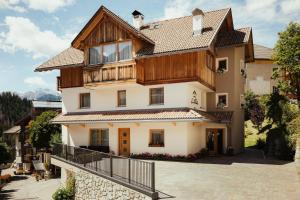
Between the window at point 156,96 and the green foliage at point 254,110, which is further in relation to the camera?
the green foliage at point 254,110

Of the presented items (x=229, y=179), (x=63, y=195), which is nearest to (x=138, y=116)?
(x=63, y=195)

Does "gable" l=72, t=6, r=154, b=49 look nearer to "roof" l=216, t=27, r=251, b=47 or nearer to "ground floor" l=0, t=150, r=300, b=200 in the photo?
"roof" l=216, t=27, r=251, b=47

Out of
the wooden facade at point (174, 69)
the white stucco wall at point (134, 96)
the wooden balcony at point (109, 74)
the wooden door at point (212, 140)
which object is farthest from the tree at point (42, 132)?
the wooden door at point (212, 140)

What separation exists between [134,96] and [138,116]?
236 centimetres

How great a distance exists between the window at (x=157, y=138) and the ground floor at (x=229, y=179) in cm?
230

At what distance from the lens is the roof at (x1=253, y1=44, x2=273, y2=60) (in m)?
42.0

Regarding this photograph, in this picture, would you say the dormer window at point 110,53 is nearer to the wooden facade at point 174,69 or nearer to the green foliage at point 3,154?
the wooden facade at point 174,69

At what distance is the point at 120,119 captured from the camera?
23.1 metres

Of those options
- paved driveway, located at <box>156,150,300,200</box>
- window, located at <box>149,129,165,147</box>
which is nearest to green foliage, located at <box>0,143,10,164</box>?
window, located at <box>149,129,165,147</box>

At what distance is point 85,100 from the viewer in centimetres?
2789

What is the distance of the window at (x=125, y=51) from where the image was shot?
23.6 metres

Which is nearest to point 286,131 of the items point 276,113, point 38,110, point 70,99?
point 276,113

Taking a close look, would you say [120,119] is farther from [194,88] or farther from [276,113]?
[276,113]

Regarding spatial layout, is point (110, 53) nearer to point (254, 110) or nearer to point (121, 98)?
point (121, 98)
